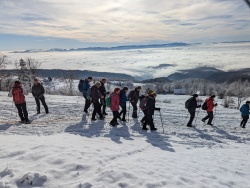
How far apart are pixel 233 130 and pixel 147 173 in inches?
373

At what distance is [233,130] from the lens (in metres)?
14.9

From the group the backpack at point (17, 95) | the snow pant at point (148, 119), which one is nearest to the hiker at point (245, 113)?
the snow pant at point (148, 119)

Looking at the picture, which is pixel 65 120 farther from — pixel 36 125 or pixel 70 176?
pixel 70 176

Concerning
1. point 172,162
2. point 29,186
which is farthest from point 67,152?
point 172,162

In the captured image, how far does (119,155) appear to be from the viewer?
8617 millimetres

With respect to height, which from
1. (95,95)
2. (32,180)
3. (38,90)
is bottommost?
(32,180)

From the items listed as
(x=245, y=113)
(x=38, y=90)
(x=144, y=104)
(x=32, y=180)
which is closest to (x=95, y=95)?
(x=144, y=104)

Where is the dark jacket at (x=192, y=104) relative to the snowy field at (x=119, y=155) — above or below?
above

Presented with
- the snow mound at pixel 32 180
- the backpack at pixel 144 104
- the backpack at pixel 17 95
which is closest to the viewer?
the snow mound at pixel 32 180

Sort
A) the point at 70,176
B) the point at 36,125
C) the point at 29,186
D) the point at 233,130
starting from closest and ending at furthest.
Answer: the point at 29,186 → the point at 70,176 → the point at 36,125 → the point at 233,130

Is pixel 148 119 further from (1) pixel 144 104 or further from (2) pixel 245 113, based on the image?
(2) pixel 245 113

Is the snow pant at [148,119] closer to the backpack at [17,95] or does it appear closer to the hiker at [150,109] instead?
the hiker at [150,109]

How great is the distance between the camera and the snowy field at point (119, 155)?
651 cm

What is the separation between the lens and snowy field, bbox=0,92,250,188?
651 cm
